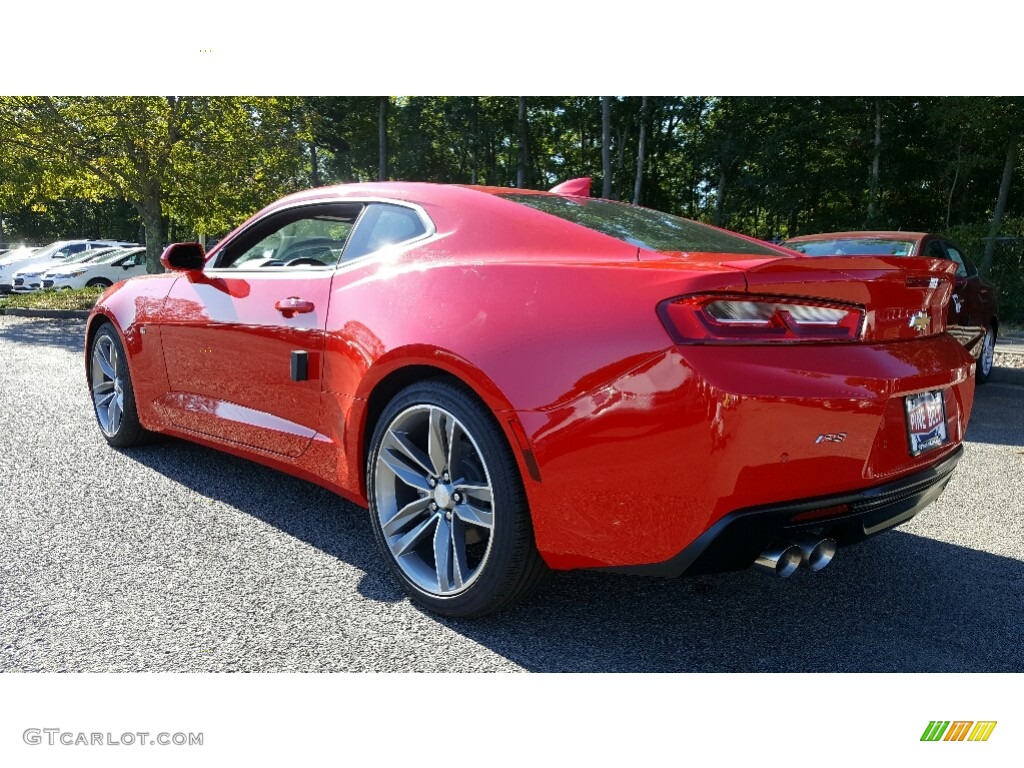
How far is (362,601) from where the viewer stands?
285 centimetres

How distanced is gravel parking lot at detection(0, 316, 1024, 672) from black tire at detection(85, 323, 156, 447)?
49 centimetres

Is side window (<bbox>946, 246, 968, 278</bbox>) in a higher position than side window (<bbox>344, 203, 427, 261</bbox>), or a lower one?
lower

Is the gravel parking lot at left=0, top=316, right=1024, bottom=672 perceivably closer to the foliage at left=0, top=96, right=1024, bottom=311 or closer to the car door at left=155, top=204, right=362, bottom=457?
the car door at left=155, top=204, right=362, bottom=457

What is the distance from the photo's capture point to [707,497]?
211 centimetres

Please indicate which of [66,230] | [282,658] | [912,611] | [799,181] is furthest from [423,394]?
[66,230]

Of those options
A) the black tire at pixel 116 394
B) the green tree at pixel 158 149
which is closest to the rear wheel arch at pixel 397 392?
the black tire at pixel 116 394

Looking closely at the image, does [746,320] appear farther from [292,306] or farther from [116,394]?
[116,394]

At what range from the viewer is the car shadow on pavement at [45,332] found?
35.5ft

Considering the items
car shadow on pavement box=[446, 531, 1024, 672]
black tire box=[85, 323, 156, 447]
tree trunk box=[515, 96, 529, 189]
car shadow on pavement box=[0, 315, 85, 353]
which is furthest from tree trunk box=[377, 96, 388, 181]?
car shadow on pavement box=[446, 531, 1024, 672]

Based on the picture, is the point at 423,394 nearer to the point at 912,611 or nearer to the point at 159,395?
the point at 912,611

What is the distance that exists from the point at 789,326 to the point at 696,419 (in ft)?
1.30

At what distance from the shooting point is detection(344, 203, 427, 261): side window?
3047mm
